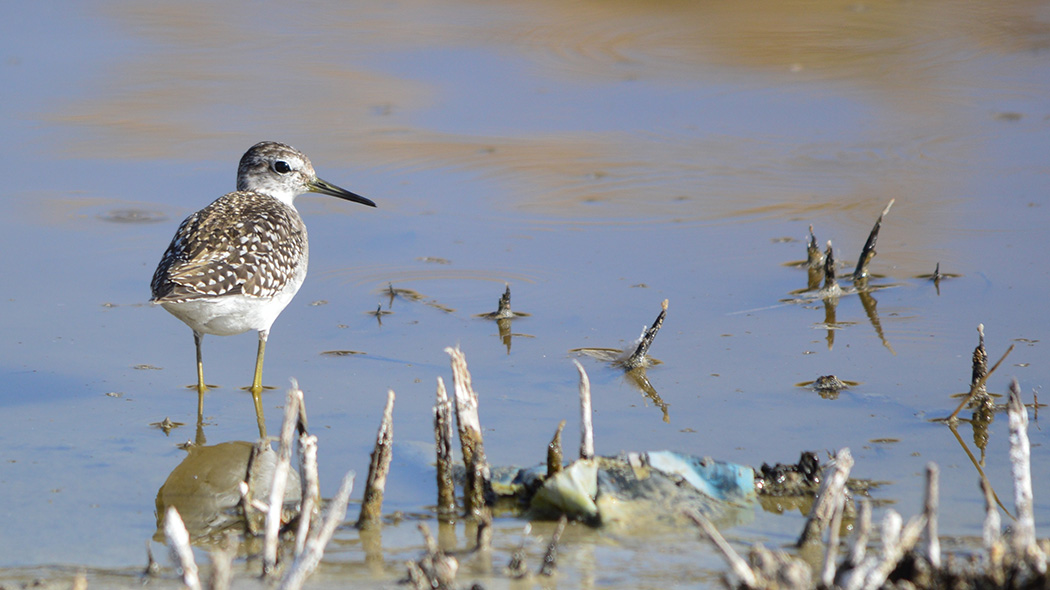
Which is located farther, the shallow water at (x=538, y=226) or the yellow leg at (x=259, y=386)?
the yellow leg at (x=259, y=386)

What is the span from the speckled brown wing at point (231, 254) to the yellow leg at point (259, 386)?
30 centimetres

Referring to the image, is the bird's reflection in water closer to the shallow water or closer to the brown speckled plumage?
the shallow water

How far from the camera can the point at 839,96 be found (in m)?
13.0

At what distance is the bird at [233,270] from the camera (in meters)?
6.38

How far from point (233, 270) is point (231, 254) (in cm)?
17

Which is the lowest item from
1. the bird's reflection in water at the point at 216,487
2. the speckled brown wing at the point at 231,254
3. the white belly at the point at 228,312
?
the bird's reflection in water at the point at 216,487

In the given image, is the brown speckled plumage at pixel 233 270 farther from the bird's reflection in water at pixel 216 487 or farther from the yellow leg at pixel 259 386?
the bird's reflection in water at pixel 216 487

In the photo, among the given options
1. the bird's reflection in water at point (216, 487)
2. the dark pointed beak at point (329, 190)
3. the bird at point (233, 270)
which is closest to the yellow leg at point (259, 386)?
the bird at point (233, 270)

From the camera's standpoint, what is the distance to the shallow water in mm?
5773

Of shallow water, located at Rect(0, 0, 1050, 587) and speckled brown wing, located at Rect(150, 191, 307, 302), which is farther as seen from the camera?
speckled brown wing, located at Rect(150, 191, 307, 302)

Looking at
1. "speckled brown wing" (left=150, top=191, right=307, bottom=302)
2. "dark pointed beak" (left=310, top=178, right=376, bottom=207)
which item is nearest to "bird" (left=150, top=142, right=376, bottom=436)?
"speckled brown wing" (left=150, top=191, right=307, bottom=302)

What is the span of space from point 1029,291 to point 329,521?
5.95 meters

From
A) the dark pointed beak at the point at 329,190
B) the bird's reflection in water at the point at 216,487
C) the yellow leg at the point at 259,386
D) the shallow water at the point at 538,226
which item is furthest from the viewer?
the dark pointed beak at the point at 329,190

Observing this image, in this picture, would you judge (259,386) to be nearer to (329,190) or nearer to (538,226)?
(329,190)
